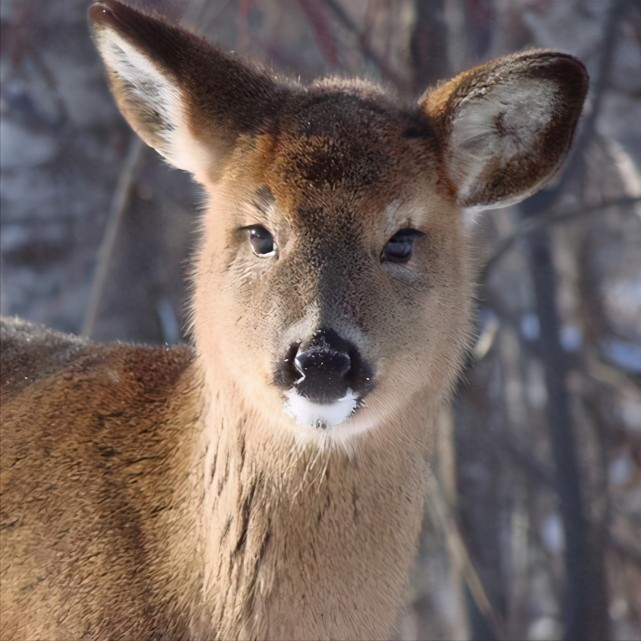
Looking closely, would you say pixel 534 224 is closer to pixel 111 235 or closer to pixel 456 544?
pixel 456 544

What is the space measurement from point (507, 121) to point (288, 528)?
133 cm

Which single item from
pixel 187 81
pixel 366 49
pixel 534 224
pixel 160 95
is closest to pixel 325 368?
pixel 187 81

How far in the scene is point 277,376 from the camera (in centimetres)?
288

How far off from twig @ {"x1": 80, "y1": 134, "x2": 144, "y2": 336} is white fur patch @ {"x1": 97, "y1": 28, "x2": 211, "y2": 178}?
3.02 m

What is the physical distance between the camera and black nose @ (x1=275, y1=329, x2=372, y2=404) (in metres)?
2.72

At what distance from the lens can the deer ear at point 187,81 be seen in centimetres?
315

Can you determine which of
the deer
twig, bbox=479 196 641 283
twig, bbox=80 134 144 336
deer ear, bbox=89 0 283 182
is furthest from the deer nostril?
twig, bbox=479 196 641 283

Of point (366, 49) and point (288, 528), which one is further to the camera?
point (366, 49)

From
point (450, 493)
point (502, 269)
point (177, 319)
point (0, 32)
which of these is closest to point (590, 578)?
point (450, 493)

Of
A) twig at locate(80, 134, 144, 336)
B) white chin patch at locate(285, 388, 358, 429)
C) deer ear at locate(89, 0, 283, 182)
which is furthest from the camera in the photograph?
twig at locate(80, 134, 144, 336)

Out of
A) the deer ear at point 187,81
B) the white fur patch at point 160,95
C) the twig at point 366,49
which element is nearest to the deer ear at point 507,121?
the deer ear at point 187,81

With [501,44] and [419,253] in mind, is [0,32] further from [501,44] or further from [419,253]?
[419,253]

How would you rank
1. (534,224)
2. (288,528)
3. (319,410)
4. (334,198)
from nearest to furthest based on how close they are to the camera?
(319,410), (334,198), (288,528), (534,224)

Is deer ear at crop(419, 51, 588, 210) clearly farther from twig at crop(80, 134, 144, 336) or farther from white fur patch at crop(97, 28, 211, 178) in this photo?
twig at crop(80, 134, 144, 336)
